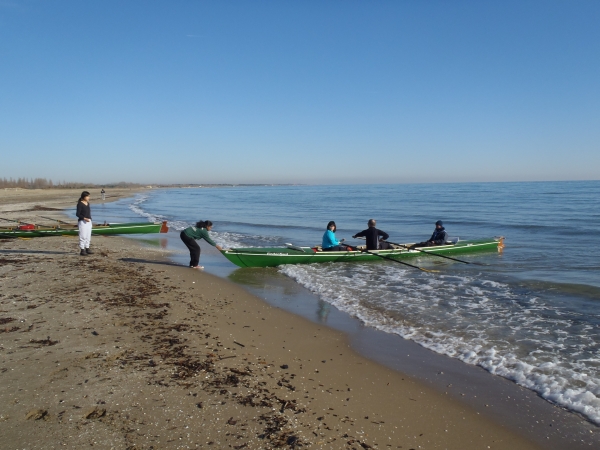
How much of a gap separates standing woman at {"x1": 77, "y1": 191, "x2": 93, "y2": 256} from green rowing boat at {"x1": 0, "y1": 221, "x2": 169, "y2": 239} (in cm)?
426

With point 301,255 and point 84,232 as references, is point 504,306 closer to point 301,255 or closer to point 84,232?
point 301,255

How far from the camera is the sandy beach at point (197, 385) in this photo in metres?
3.56

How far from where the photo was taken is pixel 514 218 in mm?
27000

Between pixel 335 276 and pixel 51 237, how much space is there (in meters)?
11.7

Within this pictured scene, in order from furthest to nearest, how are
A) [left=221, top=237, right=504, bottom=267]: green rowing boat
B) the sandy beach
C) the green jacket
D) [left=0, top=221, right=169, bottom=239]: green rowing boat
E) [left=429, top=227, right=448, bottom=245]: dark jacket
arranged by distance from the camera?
[left=0, top=221, right=169, bottom=239]: green rowing boat < [left=429, top=227, right=448, bottom=245]: dark jacket < [left=221, top=237, right=504, bottom=267]: green rowing boat < the green jacket < the sandy beach

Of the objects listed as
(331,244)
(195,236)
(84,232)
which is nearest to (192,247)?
(195,236)

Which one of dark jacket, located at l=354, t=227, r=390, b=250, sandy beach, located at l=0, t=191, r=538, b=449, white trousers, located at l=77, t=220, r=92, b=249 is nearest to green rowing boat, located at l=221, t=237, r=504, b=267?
dark jacket, located at l=354, t=227, r=390, b=250

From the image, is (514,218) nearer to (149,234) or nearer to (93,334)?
(149,234)

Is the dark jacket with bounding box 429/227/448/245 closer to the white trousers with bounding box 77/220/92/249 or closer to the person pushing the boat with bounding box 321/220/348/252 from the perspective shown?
the person pushing the boat with bounding box 321/220/348/252

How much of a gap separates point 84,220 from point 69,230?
496 cm

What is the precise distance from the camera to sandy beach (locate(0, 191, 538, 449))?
140 inches

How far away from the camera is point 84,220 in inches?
456

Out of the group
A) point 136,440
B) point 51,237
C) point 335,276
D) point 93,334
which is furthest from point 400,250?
point 51,237

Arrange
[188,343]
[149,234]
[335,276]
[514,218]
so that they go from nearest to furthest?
[188,343] → [335,276] → [149,234] → [514,218]
